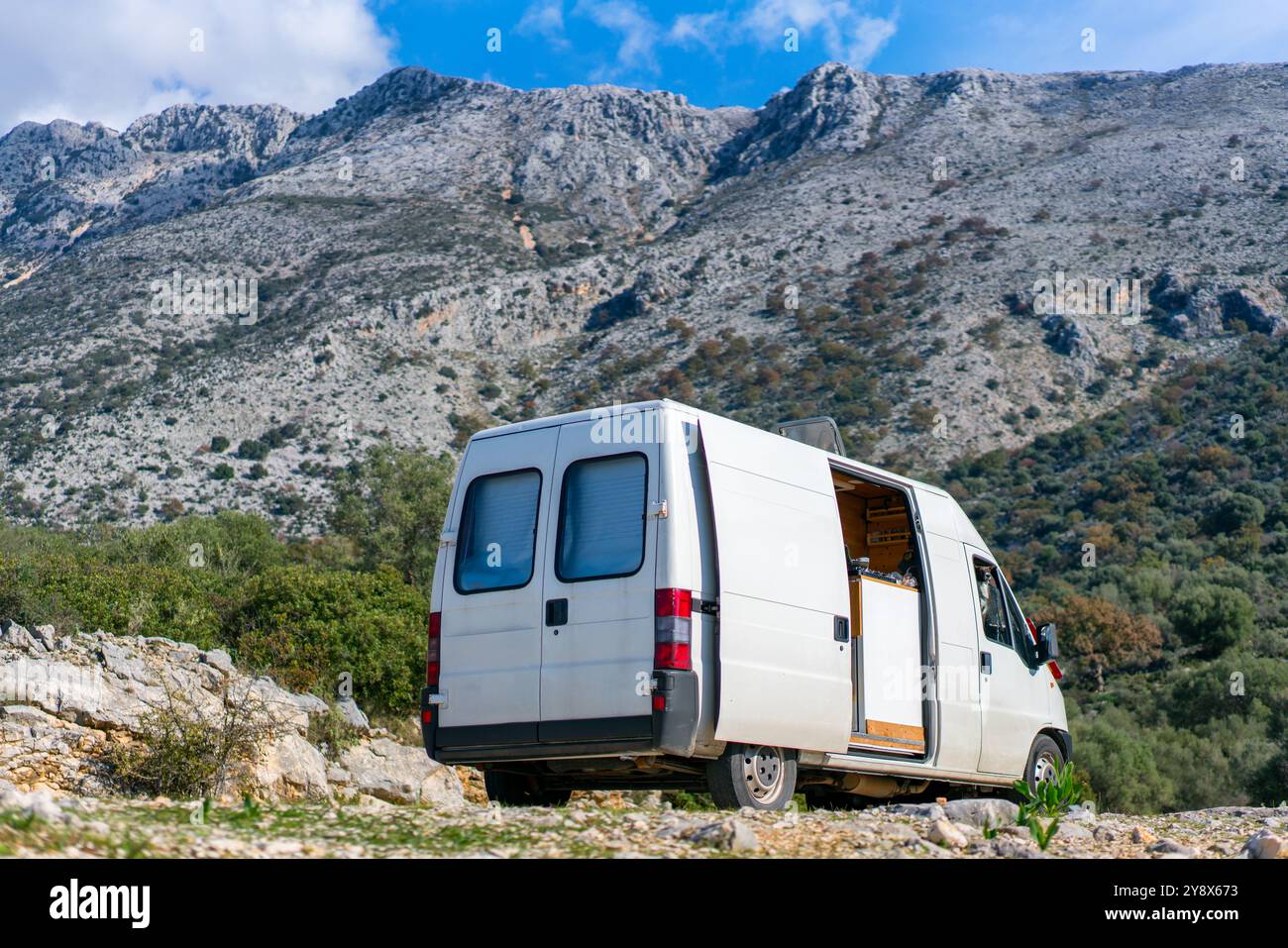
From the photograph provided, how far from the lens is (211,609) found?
18.3 meters

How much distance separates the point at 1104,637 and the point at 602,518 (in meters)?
26.8

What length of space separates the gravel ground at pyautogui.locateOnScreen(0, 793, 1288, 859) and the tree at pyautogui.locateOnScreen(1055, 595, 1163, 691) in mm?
24880

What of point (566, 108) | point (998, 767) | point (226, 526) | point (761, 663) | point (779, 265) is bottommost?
point (998, 767)

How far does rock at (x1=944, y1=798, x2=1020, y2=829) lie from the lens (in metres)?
7.85

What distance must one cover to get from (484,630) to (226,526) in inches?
1116

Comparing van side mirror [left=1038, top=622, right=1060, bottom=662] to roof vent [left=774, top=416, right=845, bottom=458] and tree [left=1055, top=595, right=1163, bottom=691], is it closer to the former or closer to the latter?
roof vent [left=774, top=416, right=845, bottom=458]

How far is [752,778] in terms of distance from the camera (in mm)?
8148

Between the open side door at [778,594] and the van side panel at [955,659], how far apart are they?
4.68 ft

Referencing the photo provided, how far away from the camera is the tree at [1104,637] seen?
31562 millimetres

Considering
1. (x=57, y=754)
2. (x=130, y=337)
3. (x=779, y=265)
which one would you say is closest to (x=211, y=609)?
(x=57, y=754)

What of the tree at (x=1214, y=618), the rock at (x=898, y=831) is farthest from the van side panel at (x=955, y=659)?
the tree at (x=1214, y=618)

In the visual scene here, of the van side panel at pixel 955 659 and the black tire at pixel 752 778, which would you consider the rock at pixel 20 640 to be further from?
the van side panel at pixel 955 659

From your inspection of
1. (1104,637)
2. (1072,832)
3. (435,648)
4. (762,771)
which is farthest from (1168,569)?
(435,648)
